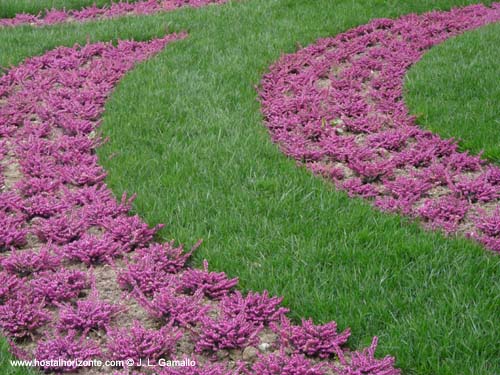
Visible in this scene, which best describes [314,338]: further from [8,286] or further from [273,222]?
[8,286]

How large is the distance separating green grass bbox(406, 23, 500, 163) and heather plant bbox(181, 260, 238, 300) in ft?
10.4

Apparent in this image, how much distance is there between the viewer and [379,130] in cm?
741

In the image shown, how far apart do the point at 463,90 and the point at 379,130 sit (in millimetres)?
1287

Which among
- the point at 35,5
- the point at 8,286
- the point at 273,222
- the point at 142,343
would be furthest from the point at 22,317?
the point at 35,5

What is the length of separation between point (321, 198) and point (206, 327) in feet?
6.00

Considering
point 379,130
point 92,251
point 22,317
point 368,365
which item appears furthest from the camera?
point 379,130

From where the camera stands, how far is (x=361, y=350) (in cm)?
435

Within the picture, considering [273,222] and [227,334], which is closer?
[227,334]

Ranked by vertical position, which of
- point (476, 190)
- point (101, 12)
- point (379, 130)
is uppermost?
point (101, 12)

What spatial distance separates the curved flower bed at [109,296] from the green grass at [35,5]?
4.81 metres

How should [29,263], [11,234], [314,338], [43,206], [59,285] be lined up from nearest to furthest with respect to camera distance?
[314,338]
[59,285]
[29,263]
[11,234]
[43,206]

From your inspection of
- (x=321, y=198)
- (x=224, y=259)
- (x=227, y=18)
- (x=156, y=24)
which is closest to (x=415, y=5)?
(x=227, y=18)

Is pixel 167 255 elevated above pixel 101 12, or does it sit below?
below

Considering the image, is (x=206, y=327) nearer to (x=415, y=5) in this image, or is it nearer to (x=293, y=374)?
(x=293, y=374)
